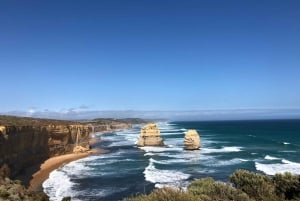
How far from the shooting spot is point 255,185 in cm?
1627

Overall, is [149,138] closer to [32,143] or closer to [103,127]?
[32,143]

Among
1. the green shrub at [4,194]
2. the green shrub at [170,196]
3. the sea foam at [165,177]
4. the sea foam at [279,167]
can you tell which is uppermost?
the green shrub at [170,196]

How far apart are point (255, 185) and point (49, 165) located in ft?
115

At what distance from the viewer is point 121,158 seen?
54500 millimetres

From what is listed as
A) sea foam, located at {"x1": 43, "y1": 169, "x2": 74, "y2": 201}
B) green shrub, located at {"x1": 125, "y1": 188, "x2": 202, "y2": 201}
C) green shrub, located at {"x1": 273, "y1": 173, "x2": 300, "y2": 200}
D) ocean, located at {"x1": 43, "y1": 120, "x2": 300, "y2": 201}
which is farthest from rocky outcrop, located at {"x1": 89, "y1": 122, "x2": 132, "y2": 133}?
green shrub, located at {"x1": 125, "y1": 188, "x2": 202, "y2": 201}

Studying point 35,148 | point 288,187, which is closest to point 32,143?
point 35,148

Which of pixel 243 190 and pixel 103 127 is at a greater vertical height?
pixel 103 127

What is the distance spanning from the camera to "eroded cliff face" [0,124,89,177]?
114ft

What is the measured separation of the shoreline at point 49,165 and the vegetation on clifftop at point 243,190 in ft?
68.4

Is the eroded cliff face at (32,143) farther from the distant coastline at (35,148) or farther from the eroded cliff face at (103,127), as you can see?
the eroded cliff face at (103,127)

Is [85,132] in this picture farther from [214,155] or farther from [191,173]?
[191,173]

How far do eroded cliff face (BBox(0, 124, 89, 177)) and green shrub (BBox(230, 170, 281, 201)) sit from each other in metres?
22.0

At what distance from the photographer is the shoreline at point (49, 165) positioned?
35763mm

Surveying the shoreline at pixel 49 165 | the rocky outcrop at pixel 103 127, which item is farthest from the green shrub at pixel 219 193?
the rocky outcrop at pixel 103 127
